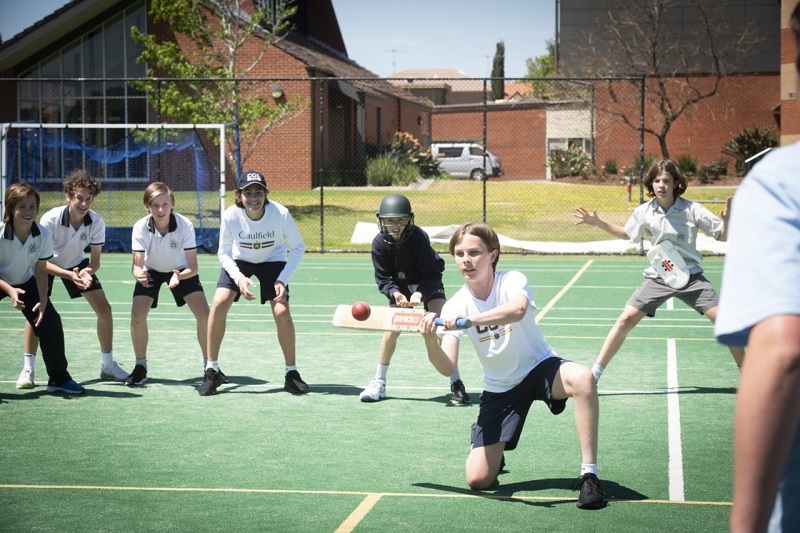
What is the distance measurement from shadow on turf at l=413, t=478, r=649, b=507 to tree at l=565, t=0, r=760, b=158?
3644 cm

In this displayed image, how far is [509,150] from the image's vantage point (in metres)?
52.6

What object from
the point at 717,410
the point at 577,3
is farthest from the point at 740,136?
the point at 717,410

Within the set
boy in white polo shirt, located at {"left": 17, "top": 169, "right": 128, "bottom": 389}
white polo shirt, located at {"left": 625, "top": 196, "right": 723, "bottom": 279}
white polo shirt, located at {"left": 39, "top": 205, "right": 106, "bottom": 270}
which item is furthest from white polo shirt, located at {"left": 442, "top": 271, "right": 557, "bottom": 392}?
white polo shirt, located at {"left": 39, "top": 205, "right": 106, "bottom": 270}

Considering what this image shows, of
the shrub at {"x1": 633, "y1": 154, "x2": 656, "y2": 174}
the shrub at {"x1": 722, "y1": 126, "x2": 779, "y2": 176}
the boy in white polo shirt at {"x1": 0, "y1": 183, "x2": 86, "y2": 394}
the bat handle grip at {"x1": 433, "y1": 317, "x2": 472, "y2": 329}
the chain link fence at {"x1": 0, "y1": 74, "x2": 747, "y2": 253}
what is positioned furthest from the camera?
the shrub at {"x1": 722, "y1": 126, "x2": 779, "y2": 176}

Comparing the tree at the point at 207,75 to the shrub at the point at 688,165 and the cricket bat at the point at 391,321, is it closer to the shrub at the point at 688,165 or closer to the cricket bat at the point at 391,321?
the shrub at the point at 688,165

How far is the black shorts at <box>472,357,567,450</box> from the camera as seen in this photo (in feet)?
20.0

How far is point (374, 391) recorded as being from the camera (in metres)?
8.98

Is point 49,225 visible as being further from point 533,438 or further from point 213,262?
point 213,262

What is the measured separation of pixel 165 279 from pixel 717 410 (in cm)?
529

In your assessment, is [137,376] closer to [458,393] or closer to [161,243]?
[161,243]

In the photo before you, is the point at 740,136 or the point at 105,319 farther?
the point at 740,136

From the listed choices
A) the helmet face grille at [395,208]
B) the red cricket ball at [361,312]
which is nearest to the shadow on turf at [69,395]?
the helmet face grille at [395,208]

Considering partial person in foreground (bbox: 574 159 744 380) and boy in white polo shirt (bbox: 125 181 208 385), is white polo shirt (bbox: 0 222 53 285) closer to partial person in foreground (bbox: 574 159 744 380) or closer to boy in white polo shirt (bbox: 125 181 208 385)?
boy in white polo shirt (bbox: 125 181 208 385)

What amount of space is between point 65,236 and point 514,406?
18.1ft
